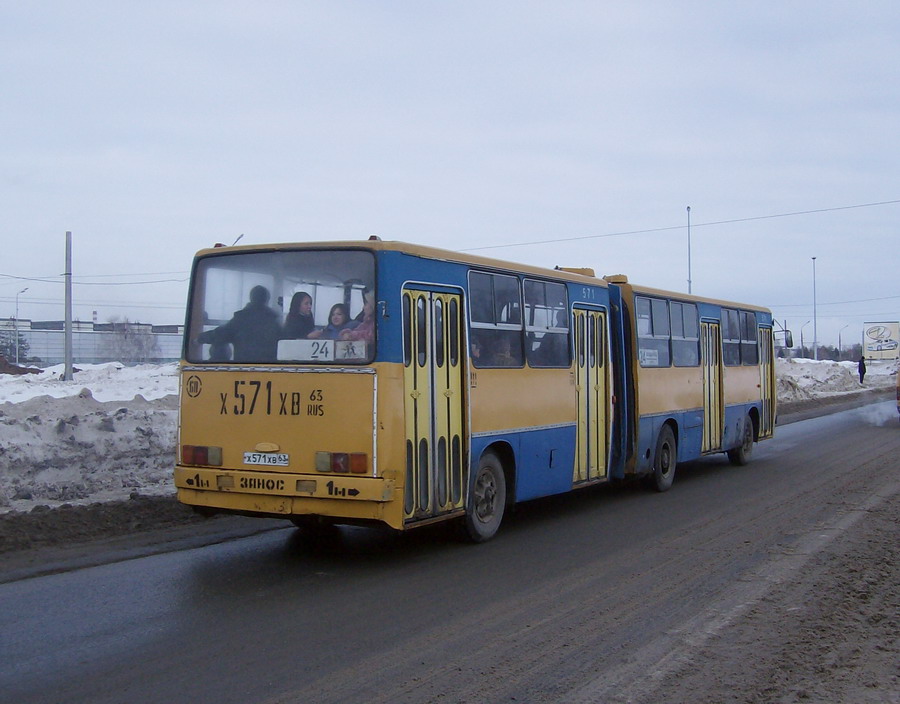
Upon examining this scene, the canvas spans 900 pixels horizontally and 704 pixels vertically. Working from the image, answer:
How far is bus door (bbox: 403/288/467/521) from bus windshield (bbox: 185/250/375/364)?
17.9 inches

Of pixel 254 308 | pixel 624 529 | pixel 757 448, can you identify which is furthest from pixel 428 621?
pixel 757 448

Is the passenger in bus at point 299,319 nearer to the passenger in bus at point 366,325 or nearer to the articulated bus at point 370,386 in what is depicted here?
the articulated bus at point 370,386

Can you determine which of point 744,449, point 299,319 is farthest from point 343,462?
point 744,449

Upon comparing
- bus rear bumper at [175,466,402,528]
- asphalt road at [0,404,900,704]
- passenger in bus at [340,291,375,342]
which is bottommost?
asphalt road at [0,404,900,704]

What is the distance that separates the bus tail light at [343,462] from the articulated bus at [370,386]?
0.01 metres

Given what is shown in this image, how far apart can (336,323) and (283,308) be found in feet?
2.00

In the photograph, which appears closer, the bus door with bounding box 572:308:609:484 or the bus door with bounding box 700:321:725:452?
the bus door with bounding box 572:308:609:484

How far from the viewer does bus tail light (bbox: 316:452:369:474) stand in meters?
8.17

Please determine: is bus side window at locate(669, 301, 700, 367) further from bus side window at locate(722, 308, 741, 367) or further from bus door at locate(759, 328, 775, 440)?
bus door at locate(759, 328, 775, 440)

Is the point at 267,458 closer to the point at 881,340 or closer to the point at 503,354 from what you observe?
the point at 503,354

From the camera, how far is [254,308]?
896 cm

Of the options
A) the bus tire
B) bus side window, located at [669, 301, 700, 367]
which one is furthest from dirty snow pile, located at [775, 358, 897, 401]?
the bus tire

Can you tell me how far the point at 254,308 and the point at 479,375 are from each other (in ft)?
7.77

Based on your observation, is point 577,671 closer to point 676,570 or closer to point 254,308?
point 676,570
